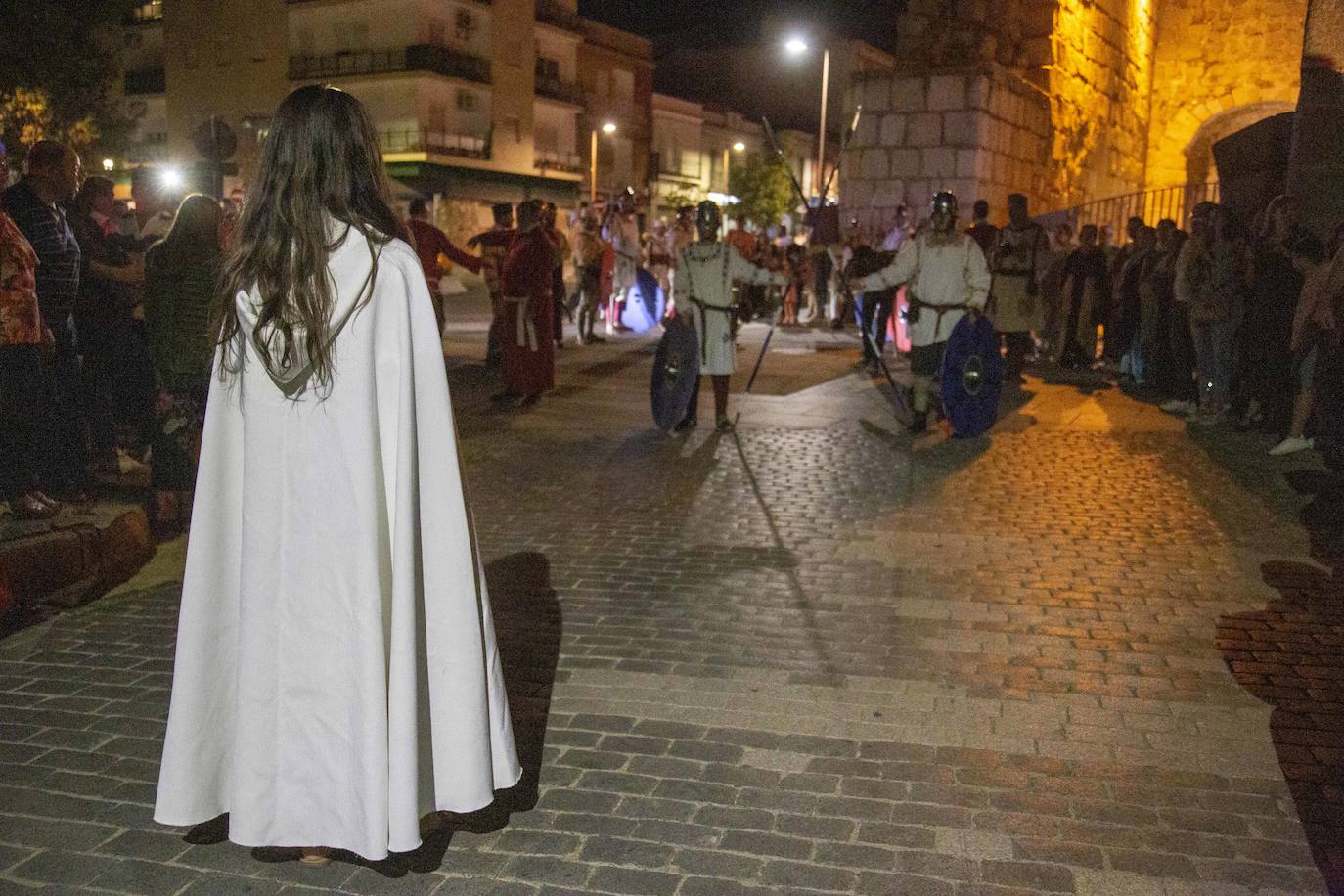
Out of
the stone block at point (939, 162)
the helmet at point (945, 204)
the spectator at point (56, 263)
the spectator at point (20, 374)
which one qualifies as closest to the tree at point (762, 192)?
the stone block at point (939, 162)

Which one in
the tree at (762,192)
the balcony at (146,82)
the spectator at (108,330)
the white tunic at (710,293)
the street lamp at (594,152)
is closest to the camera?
the spectator at (108,330)

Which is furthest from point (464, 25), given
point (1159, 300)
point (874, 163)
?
point (1159, 300)

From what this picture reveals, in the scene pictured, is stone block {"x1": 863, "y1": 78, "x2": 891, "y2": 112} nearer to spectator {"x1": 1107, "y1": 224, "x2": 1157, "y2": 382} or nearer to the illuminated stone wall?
the illuminated stone wall

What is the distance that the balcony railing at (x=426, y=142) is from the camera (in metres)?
44.0

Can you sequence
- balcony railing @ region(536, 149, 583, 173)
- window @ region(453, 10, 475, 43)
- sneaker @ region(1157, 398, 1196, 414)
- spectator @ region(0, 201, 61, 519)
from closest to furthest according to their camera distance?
1. spectator @ region(0, 201, 61, 519)
2. sneaker @ region(1157, 398, 1196, 414)
3. window @ region(453, 10, 475, 43)
4. balcony railing @ region(536, 149, 583, 173)

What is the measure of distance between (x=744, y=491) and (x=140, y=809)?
502 cm

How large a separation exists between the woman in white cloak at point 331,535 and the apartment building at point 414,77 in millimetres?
39693

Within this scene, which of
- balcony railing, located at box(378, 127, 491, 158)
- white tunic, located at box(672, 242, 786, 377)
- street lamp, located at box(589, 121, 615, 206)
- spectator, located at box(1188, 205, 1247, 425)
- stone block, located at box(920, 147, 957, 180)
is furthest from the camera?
street lamp, located at box(589, 121, 615, 206)

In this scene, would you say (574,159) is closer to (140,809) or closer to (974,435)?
(974,435)

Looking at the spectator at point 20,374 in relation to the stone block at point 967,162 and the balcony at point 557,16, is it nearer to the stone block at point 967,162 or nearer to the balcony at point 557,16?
the stone block at point 967,162

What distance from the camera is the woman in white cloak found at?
2834 mm

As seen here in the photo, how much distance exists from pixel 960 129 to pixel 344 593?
52.0ft

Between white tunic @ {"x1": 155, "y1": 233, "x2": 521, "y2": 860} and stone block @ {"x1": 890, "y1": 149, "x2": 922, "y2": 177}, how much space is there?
51.6ft

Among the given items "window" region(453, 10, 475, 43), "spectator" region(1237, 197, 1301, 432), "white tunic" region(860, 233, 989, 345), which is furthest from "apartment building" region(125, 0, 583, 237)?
"spectator" region(1237, 197, 1301, 432)
